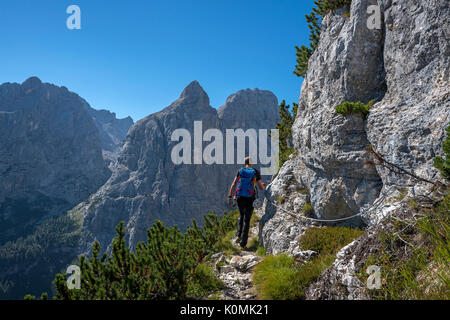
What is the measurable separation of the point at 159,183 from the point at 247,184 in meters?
142

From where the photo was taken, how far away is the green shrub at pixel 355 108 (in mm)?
6922

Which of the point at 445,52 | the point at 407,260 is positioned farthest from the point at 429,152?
the point at 407,260

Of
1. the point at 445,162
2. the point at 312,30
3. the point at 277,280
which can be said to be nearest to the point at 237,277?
the point at 277,280

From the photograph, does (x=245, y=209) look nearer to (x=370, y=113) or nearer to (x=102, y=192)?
(x=370, y=113)

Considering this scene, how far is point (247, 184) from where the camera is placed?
8.31 metres

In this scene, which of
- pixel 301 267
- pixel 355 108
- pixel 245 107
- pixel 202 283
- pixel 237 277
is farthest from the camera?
pixel 245 107

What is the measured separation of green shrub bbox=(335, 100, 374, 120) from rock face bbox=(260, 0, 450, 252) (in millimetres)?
168

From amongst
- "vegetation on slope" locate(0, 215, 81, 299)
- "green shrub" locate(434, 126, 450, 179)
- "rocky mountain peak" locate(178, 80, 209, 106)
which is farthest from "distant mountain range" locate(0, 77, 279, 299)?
"green shrub" locate(434, 126, 450, 179)

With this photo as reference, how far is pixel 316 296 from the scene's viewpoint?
12.7 ft

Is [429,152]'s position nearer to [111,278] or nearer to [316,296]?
[316,296]

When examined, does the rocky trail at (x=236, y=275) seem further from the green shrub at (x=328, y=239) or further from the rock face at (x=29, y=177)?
the rock face at (x=29, y=177)

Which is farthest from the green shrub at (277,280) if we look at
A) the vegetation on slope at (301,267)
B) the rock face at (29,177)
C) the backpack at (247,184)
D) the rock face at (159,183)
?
the rock face at (29,177)

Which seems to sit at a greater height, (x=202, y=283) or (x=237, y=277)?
(x=202, y=283)

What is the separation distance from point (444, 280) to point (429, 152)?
3.31 meters
